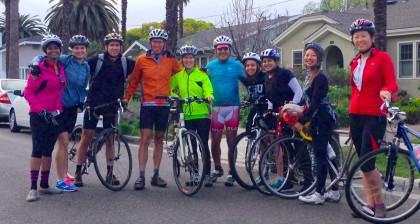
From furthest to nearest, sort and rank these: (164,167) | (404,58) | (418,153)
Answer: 1. (404,58)
2. (164,167)
3. (418,153)

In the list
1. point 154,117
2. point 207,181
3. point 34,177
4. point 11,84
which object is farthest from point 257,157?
point 11,84

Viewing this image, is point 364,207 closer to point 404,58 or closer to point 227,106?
point 227,106

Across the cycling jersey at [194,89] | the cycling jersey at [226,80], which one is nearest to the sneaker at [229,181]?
the cycling jersey at [194,89]

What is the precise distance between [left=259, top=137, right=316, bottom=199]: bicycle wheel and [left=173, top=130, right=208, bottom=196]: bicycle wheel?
0.82 meters

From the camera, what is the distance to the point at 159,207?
24.0 ft

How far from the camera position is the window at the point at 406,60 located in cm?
2517

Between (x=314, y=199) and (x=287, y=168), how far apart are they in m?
0.71

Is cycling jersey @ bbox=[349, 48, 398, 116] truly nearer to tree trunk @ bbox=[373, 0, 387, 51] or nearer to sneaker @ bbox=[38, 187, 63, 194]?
sneaker @ bbox=[38, 187, 63, 194]

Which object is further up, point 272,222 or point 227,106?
point 227,106

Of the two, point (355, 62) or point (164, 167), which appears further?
point (164, 167)

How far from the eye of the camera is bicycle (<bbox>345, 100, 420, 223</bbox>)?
632 centimetres

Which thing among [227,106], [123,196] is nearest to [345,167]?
[227,106]

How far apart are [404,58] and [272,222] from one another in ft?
67.7

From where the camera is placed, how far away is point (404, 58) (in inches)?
1005
